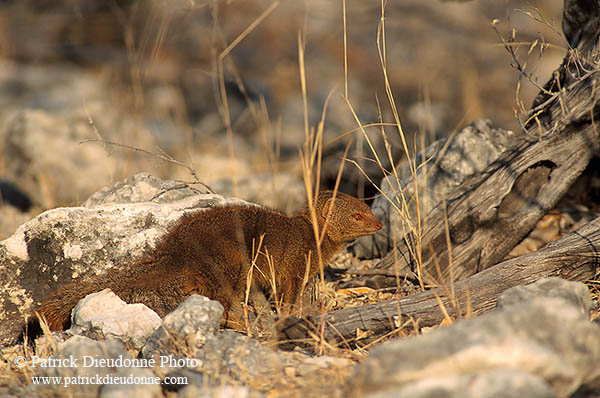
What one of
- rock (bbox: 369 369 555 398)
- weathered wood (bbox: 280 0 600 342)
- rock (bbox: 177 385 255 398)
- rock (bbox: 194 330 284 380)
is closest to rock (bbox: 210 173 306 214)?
weathered wood (bbox: 280 0 600 342)

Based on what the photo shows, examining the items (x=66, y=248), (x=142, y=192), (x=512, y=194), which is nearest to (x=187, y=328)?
(x=66, y=248)

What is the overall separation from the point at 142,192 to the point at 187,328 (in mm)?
1814

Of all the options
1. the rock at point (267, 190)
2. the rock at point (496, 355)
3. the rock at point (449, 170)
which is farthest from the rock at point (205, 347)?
the rock at point (267, 190)

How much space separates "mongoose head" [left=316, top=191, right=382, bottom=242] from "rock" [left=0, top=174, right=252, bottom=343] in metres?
0.98

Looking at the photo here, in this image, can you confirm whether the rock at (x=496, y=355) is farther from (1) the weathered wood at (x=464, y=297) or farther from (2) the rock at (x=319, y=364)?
(1) the weathered wood at (x=464, y=297)

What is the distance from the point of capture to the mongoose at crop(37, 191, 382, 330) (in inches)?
137

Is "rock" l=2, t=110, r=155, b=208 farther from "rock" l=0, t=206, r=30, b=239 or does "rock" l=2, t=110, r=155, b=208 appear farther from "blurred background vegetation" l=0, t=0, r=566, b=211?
"blurred background vegetation" l=0, t=0, r=566, b=211

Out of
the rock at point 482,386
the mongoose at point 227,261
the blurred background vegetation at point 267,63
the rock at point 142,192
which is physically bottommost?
the rock at point 482,386

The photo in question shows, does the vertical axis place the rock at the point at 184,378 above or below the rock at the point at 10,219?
below

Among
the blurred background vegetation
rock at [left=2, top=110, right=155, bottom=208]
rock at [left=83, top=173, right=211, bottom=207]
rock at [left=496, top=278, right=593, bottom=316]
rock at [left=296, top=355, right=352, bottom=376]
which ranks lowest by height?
rock at [left=296, top=355, right=352, bottom=376]

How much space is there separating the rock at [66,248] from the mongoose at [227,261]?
0.48 ft

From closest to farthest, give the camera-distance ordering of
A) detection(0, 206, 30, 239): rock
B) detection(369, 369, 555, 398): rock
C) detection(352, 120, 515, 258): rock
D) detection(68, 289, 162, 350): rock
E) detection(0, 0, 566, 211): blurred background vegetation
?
1. detection(369, 369, 555, 398): rock
2. detection(68, 289, 162, 350): rock
3. detection(352, 120, 515, 258): rock
4. detection(0, 206, 30, 239): rock
5. detection(0, 0, 566, 211): blurred background vegetation

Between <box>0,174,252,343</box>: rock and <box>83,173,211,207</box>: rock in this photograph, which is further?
<box>83,173,211,207</box>: rock

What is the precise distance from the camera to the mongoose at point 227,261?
349cm
